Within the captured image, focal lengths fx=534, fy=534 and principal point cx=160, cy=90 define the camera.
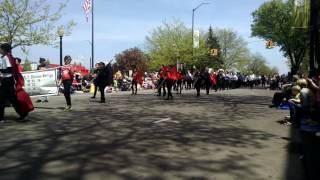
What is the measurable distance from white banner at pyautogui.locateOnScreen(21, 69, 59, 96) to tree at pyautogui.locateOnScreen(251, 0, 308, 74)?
191 feet

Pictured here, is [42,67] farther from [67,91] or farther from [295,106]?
[295,106]

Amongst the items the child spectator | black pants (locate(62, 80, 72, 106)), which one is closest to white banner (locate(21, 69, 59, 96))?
black pants (locate(62, 80, 72, 106))

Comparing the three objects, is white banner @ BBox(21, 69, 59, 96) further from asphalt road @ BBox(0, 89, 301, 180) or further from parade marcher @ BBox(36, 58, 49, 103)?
asphalt road @ BBox(0, 89, 301, 180)

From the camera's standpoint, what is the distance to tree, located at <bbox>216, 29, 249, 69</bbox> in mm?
125500

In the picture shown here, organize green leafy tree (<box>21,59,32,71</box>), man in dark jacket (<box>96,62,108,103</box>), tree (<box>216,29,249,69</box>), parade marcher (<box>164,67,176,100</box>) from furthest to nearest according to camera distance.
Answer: tree (<box>216,29,249,69</box>), green leafy tree (<box>21,59,32,71</box>), parade marcher (<box>164,67,176,100</box>), man in dark jacket (<box>96,62,108,103</box>)

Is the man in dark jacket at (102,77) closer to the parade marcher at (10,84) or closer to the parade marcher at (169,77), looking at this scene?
the parade marcher at (169,77)

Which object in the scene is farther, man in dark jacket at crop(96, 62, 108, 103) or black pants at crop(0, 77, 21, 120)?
man in dark jacket at crop(96, 62, 108, 103)

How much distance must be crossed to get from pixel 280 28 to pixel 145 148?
70.7m

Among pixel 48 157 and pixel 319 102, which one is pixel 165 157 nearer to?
pixel 48 157

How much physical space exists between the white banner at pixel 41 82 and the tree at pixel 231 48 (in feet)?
348

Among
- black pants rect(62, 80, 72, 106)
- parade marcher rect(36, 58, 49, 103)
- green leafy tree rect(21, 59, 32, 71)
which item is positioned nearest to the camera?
black pants rect(62, 80, 72, 106)

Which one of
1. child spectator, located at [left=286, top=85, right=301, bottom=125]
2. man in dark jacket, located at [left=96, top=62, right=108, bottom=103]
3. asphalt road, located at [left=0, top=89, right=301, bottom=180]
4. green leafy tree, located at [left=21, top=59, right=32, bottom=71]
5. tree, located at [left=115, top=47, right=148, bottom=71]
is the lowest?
asphalt road, located at [left=0, top=89, right=301, bottom=180]

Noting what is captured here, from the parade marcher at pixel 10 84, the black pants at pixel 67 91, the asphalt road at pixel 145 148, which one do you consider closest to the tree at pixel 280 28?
the black pants at pixel 67 91

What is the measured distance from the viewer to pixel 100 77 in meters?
21.4
